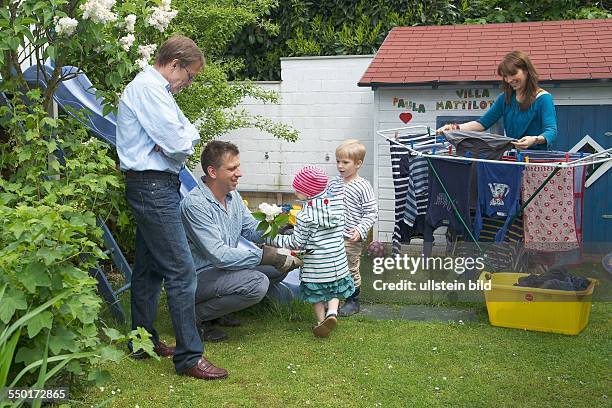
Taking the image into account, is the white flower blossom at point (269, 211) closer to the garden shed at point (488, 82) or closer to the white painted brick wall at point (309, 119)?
the garden shed at point (488, 82)

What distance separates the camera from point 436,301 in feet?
19.1

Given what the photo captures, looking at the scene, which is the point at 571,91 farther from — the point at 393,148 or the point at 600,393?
the point at 600,393

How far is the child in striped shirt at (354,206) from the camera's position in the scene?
556 cm

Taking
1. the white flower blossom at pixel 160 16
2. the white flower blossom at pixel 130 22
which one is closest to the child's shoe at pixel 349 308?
the white flower blossom at pixel 160 16

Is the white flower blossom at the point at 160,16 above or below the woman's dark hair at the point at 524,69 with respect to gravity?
above

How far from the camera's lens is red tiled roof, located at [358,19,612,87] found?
7395mm

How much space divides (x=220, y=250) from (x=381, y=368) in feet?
3.79

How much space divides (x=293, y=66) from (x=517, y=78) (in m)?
4.31

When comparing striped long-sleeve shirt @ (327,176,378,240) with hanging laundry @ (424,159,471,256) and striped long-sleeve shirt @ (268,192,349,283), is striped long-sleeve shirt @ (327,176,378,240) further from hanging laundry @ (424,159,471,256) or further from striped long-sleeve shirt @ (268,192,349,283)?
striped long-sleeve shirt @ (268,192,349,283)

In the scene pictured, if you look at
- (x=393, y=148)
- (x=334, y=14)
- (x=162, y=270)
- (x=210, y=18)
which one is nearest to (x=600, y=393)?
(x=162, y=270)

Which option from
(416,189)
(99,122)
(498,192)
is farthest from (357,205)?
(99,122)

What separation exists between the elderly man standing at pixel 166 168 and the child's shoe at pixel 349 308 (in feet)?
5.10

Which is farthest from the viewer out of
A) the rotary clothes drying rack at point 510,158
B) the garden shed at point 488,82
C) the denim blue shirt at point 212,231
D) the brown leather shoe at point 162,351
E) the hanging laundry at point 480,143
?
the garden shed at point 488,82

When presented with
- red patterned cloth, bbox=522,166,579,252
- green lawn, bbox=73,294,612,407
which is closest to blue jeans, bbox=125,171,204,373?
green lawn, bbox=73,294,612,407
